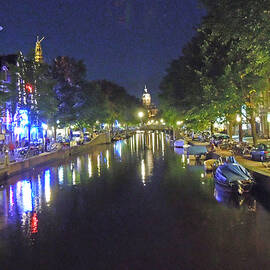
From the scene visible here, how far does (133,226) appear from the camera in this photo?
14.7 metres

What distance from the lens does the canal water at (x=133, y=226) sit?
11000 millimetres

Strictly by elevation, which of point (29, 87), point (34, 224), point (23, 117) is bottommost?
point (34, 224)

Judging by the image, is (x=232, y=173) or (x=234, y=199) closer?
(x=234, y=199)

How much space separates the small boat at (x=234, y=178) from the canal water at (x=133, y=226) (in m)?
0.53

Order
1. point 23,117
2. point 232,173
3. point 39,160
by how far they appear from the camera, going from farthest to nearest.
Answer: point 23,117 < point 39,160 < point 232,173

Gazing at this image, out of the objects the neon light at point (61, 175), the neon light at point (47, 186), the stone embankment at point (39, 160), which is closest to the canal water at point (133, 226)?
the neon light at point (47, 186)

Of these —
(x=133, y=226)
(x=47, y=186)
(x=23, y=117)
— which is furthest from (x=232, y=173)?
(x=23, y=117)

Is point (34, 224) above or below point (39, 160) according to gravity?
below

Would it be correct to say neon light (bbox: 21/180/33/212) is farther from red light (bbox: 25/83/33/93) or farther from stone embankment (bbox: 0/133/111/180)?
red light (bbox: 25/83/33/93)

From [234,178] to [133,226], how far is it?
308 inches

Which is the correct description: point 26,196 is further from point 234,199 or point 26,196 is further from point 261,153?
point 261,153

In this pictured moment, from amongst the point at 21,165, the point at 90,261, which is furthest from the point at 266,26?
the point at 21,165

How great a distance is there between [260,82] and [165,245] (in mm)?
24230

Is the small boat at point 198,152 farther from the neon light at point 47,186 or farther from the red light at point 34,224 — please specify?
the red light at point 34,224
